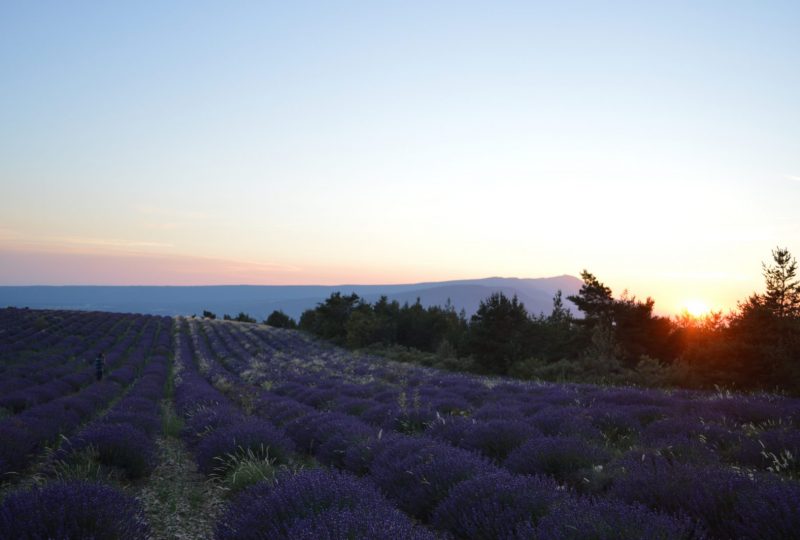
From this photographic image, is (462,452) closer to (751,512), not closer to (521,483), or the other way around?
(521,483)

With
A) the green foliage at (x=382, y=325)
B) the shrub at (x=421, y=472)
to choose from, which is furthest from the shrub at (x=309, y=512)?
the green foliage at (x=382, y=325)

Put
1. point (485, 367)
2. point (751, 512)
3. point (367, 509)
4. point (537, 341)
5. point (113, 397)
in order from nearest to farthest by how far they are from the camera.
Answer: point (751, 512) → point (367, 509) → point (113, 397) → point (485, 367) → point (537, 341)

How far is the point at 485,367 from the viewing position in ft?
94.7

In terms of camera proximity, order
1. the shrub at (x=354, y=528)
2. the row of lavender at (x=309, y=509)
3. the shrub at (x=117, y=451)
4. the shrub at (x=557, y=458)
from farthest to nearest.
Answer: the shrub at (x=117, y=451), the shrub at (x=557, y=458), the row of lavender at (x=309, y=509), the shrub at (x=354, y=528)

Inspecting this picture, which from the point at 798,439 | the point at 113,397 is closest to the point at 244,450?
the point at 798,439

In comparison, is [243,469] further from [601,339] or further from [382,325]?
[382,325]

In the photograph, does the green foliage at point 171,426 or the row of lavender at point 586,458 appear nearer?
the row of lavender at point 586,458

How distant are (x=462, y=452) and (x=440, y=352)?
28.0 metres

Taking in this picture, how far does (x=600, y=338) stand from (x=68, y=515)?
21.8 m

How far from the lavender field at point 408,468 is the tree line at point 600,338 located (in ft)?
22.4

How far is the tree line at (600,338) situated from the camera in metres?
14.1

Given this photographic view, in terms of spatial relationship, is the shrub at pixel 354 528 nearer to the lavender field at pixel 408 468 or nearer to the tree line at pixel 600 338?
the lavender field at pixel 408 468

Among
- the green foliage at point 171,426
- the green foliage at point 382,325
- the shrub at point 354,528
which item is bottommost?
the green foliage at point 382,325

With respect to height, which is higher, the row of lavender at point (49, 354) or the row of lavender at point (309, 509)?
the row of lavender at point (309, 509)
